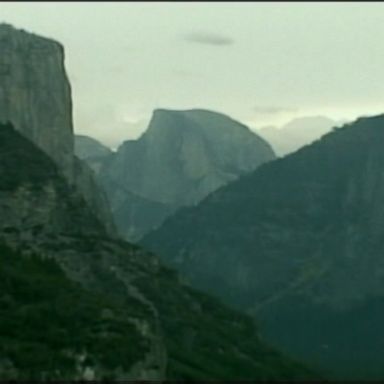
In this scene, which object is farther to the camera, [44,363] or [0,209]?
[0,209]

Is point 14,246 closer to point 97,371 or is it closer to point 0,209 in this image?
point 0,209

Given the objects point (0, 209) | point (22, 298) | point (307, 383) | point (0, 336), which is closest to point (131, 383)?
point (0, 336)

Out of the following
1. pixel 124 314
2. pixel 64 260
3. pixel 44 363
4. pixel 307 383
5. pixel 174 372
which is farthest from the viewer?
pixel 64 260

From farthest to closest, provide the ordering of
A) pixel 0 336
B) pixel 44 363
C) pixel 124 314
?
pixel 124 314
pixel 0 336
pixel 44 363

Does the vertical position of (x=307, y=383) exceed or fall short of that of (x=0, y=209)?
it falls short

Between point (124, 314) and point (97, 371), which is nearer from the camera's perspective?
point (97, 371)

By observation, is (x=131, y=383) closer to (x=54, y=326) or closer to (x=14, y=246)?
(x=54, y=326)

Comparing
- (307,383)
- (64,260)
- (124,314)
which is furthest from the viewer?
(64,260)

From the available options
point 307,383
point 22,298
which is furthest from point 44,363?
point 307,383

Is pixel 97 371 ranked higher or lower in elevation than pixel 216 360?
higher
